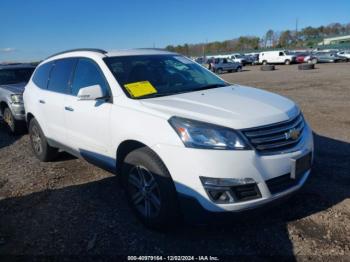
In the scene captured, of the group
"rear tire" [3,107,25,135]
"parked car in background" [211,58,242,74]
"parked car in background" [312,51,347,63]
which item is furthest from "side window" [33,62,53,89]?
A: "parked car in background" [312,51,347,63]

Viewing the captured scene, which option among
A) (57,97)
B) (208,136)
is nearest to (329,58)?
(57,97)

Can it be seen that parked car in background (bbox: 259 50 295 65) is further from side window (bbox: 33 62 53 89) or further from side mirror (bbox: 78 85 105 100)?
side mirror (bbox: 78 85 105 100)

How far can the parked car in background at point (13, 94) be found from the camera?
316 inches

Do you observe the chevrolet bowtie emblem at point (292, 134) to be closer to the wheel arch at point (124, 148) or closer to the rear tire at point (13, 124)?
the wheel arch at point (124, 148)

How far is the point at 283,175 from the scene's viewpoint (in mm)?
3170

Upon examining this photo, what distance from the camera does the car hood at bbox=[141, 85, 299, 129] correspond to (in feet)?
10.1

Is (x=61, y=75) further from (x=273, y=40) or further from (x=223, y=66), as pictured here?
(x=273, y=40)

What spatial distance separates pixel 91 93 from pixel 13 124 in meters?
5.27

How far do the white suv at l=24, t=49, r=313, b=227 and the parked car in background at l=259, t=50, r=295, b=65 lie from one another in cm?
4254

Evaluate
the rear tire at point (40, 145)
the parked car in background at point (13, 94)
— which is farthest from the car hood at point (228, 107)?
the parked car in background at point (13, 94)

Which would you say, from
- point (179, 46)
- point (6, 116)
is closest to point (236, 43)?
point (179, 46)

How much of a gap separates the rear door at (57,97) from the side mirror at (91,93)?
105 cm

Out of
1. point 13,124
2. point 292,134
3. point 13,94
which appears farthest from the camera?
point 13,124

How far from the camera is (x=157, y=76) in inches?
168
